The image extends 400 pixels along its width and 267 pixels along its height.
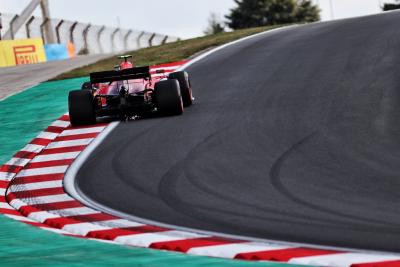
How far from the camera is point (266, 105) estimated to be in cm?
1570

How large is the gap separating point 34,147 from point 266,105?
12.3 ft

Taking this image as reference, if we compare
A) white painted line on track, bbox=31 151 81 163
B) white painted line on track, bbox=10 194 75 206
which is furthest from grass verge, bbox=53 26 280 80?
white painted line on track, bbox=10 194 75 206

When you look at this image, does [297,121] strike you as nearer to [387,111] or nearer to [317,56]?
[387,111]

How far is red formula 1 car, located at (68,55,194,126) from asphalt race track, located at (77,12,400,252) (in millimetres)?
304

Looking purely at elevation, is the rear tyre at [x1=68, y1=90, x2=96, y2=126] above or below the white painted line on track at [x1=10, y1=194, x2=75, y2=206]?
above

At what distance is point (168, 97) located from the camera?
15.7 m

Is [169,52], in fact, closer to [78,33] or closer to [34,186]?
[34,186]

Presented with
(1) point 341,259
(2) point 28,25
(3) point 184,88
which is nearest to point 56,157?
(3) point 184,88

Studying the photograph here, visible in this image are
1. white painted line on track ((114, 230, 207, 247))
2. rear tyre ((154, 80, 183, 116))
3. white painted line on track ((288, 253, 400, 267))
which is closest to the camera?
white painted line on track ((288, 253, 400, 267))

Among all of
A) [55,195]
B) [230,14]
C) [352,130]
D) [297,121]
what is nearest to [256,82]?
[297,121]

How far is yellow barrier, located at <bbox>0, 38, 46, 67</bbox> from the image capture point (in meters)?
40.3

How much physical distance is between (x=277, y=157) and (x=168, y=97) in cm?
463

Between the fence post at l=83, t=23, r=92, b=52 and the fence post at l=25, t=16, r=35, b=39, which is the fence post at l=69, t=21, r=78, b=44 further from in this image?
the fence post at l=25, t=16, r=35, b=39

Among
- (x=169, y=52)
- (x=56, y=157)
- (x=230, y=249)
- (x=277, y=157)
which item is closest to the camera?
(x=230, y=249)
